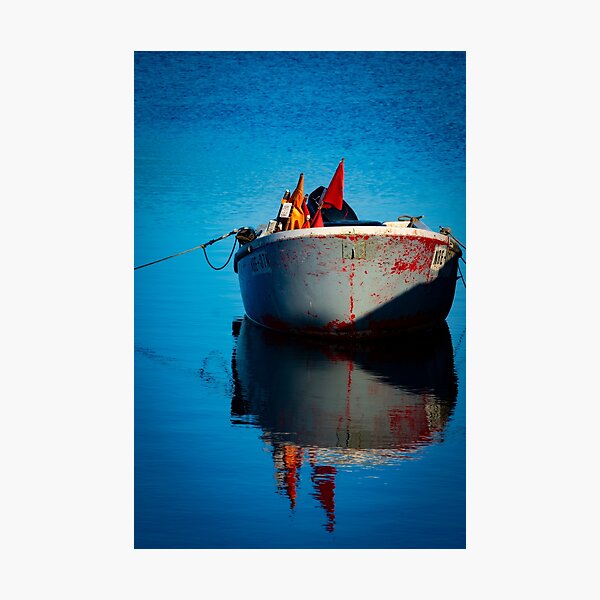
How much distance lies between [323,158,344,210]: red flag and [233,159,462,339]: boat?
86cm

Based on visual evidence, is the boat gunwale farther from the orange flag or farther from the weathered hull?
the orange flag

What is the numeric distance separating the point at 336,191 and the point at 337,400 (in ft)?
19.0

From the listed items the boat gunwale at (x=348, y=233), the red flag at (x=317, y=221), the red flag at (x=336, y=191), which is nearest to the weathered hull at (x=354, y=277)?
the boat gunwale at (x=348, y=233)

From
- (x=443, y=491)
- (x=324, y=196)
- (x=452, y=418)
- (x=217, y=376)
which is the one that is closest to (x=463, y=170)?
(x=452, y=418)

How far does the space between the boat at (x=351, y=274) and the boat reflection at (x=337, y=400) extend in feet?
1.01

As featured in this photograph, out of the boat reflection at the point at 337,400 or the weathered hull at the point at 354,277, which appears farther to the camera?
the weathered hull at the point at 354,277

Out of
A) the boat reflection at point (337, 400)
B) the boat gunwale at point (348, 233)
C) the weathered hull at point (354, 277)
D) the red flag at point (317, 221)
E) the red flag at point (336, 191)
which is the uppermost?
the red flag at point (336, 191)

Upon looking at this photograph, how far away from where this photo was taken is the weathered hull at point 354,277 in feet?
34.1

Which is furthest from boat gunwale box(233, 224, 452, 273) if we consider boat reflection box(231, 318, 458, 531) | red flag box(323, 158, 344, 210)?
red flag box(323, 158, 344, 210)

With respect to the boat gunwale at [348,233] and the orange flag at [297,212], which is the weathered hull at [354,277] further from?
the orange flag at [297,212]

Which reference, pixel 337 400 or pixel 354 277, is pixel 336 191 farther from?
pixel 337 400

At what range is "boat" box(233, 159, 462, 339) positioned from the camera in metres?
10.4

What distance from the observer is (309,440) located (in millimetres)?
5969

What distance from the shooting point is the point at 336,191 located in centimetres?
1266
